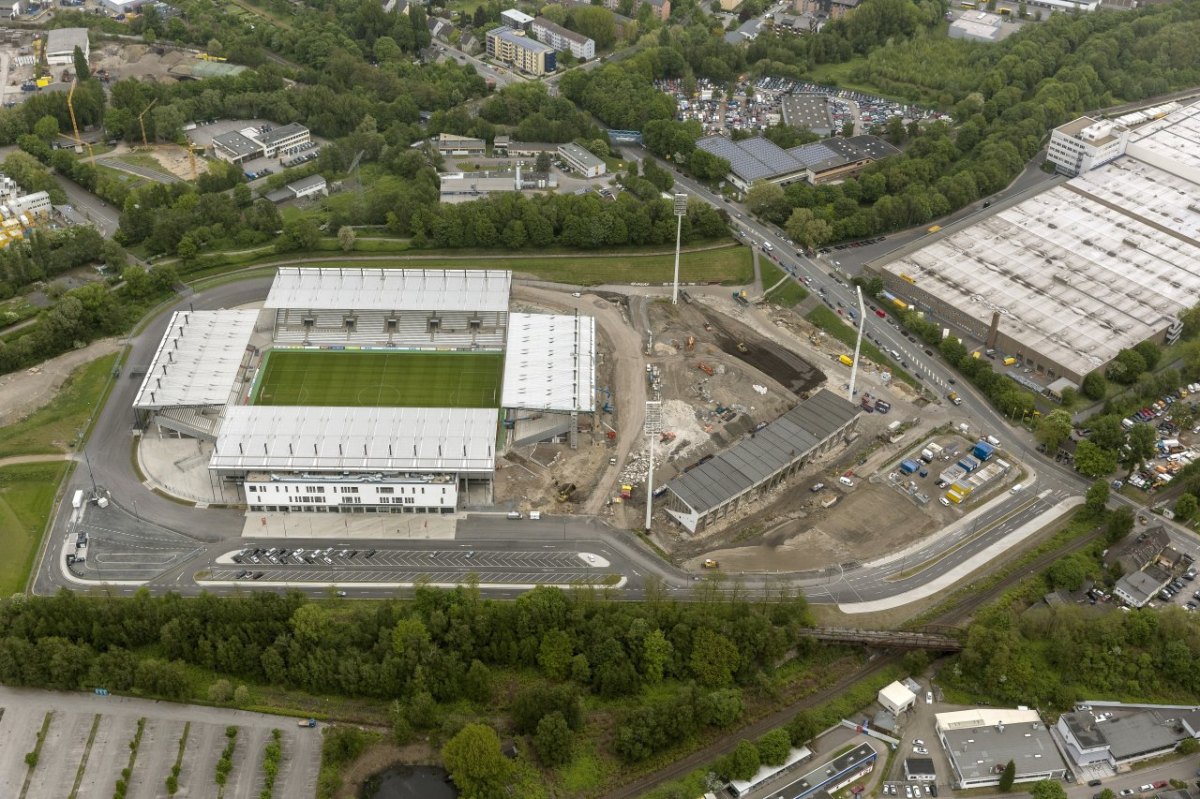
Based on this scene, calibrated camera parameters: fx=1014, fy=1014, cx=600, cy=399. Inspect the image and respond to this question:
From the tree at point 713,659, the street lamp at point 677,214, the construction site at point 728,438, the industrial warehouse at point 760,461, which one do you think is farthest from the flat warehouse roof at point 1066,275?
the tree at point 713,659

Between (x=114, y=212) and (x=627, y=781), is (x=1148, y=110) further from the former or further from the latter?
(x=114, y=212)

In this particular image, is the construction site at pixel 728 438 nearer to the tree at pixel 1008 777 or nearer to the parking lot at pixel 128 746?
the tree at pixel 1008 777

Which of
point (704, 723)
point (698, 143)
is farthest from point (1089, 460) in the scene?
point (698, 143)

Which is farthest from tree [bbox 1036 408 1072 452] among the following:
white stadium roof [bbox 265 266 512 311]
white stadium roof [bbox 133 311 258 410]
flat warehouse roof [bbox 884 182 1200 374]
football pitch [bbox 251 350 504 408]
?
white stadium roof [bbox 133 311 258 410]

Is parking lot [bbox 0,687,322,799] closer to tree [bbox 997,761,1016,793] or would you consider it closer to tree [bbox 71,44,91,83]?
tree [bbox 997,761,1016,793]

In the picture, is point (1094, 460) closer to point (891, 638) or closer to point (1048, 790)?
point (891, 638)
